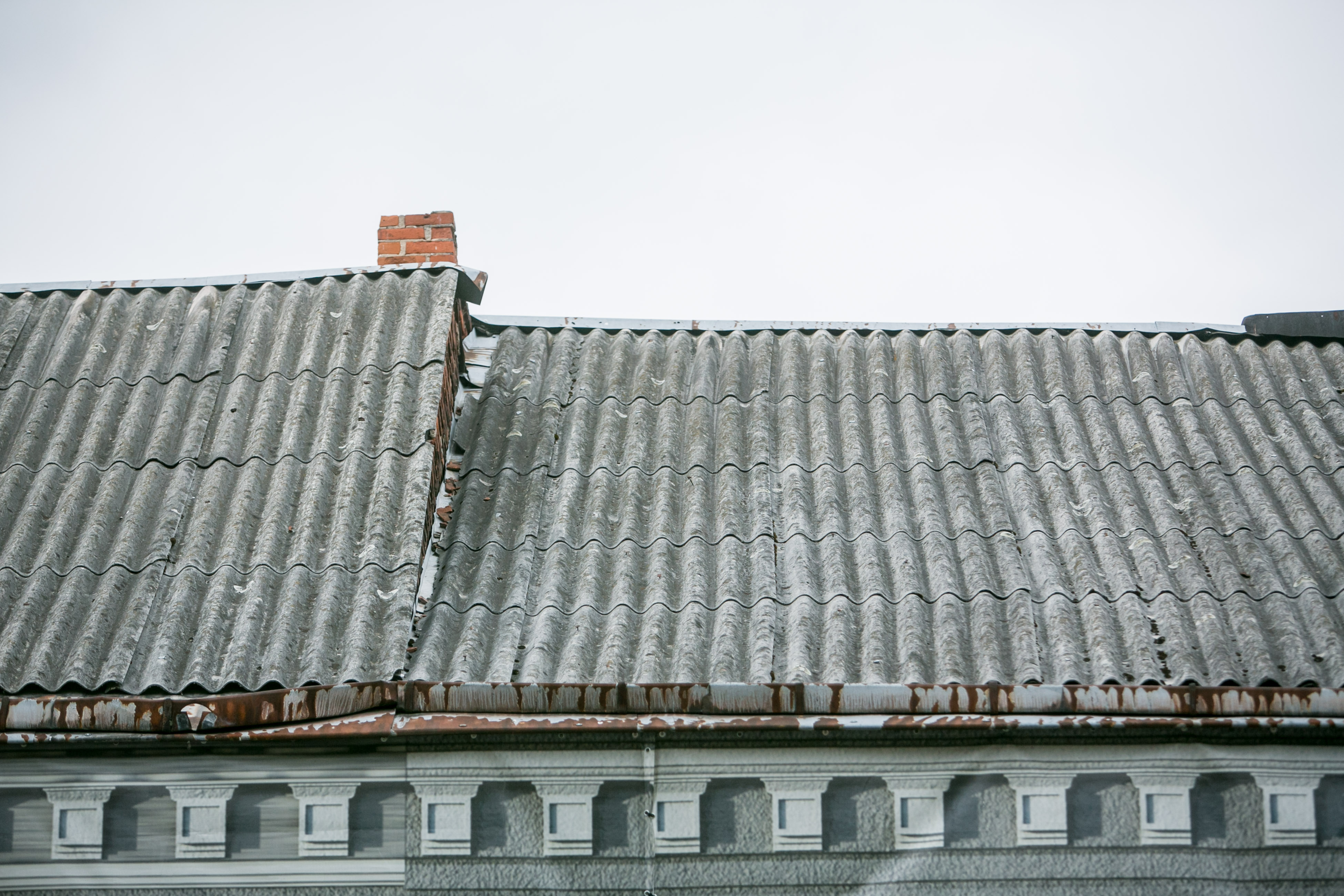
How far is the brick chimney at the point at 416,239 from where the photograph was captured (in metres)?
6.70

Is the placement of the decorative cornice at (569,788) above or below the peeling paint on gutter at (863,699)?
below

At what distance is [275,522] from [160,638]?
68 centimetres

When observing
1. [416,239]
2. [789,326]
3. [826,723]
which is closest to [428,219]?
[416,239]

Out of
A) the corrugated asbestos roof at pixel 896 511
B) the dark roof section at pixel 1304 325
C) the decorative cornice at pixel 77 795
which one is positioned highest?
the dark roof section at pixel 1304 325

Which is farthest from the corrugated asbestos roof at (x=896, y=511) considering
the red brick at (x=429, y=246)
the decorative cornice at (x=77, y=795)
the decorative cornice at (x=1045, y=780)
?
the decorative cornice at (x=77, y=795)

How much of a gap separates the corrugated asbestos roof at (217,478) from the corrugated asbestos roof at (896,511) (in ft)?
1.12

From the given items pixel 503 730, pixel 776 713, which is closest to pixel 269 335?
pixel 503 730

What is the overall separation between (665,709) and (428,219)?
402cm

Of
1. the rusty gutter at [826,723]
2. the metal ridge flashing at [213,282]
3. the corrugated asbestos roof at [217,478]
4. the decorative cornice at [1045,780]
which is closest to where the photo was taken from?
the rusty gutter at [826,723]

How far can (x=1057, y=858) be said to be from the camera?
368 cm

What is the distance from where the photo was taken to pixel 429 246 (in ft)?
22.0

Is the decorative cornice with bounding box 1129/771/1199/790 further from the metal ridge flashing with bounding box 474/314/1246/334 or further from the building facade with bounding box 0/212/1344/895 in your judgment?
the metal ridge flashing with bounding box 474/314/1246/334

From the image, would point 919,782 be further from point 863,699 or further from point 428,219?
point 428,219

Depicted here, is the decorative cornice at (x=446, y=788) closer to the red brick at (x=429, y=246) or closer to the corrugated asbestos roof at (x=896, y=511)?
the corrugated asbestos roof at (x=896, y=511)
